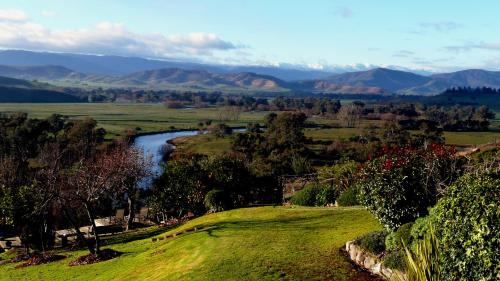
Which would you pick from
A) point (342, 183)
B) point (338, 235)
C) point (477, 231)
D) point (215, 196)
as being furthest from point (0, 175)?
point (477, 231)

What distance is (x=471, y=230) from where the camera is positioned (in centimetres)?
1315

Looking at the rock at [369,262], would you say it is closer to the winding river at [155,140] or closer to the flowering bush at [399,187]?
the flowering bush at [399,187]

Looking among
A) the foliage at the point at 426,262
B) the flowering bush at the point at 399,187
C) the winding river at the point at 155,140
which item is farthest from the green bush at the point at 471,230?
the winding river at the point at 155,140

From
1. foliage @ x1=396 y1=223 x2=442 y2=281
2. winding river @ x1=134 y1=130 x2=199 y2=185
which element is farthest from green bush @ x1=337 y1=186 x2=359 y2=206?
winding river @ x1=134 y1=130 x2=199 y2=185

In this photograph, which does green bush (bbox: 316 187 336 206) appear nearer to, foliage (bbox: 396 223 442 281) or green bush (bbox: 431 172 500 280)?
green bush (bbox: 431 172 500 280)

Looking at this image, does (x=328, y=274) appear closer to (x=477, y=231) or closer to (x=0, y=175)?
(x=477, y=231)

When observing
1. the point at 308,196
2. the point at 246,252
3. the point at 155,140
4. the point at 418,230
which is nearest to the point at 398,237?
the point at 418,230

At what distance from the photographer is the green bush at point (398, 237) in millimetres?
18205

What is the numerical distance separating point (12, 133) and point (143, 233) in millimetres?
69606

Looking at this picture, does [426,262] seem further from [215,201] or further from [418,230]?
[215,201]

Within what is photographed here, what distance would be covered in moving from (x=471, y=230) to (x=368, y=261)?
24.1 feet

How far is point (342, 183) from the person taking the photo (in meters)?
39.2

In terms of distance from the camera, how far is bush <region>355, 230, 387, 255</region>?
2030 centimetres

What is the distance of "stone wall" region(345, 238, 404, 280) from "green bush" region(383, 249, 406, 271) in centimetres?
18
